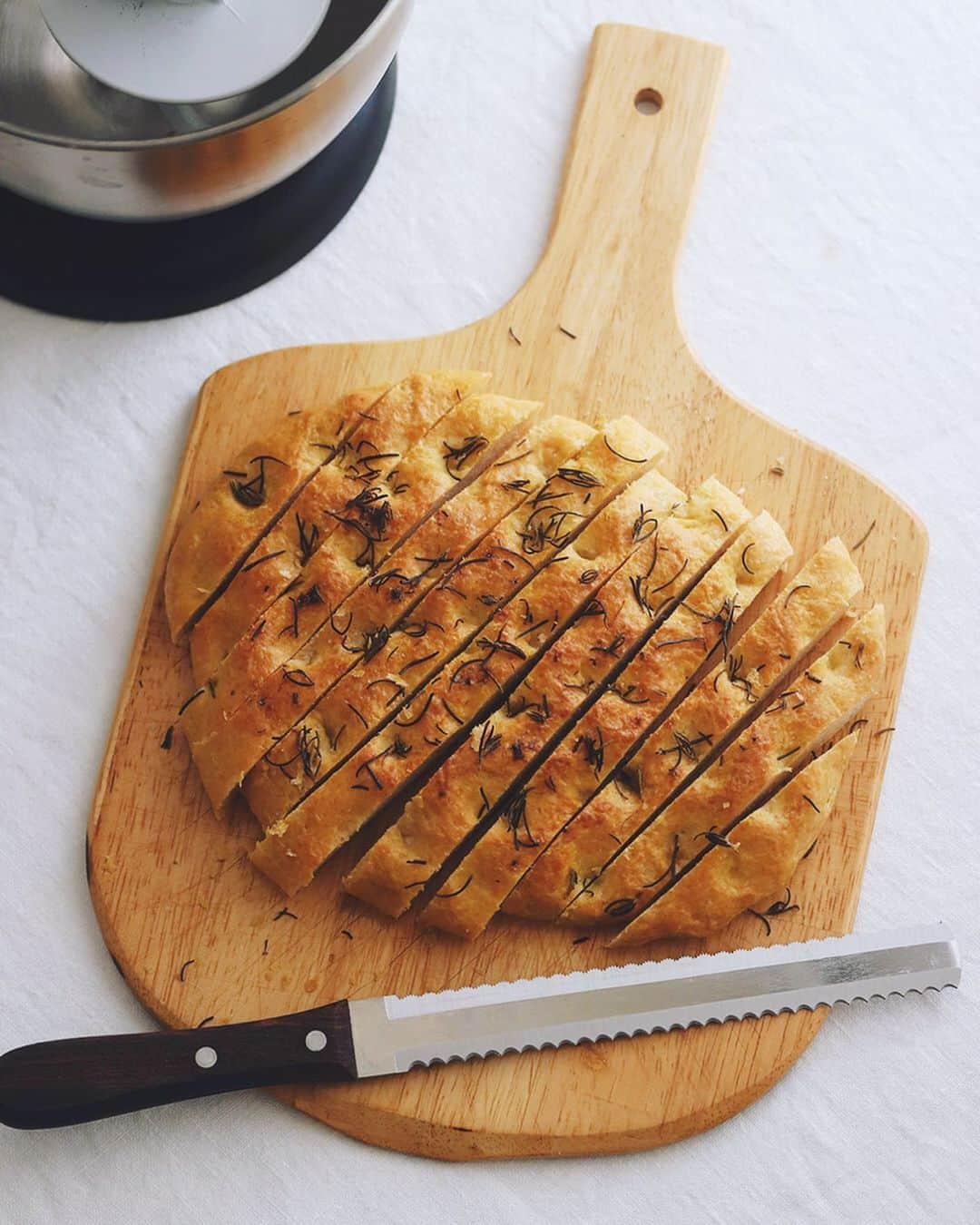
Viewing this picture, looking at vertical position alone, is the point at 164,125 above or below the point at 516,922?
above

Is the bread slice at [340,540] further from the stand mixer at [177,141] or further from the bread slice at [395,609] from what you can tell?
the stand mixer at [177,141]

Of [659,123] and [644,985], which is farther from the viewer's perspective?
[659,123]

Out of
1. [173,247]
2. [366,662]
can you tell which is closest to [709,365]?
[366,662]

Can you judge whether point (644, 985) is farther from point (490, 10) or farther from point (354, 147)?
point (490, 10)

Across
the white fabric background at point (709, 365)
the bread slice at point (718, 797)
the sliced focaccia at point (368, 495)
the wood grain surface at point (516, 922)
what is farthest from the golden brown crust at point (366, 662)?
the bread slice at point (718, 797)

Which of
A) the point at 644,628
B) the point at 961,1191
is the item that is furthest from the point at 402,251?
the point at 961,1191

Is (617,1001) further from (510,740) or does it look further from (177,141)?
(177,141)
